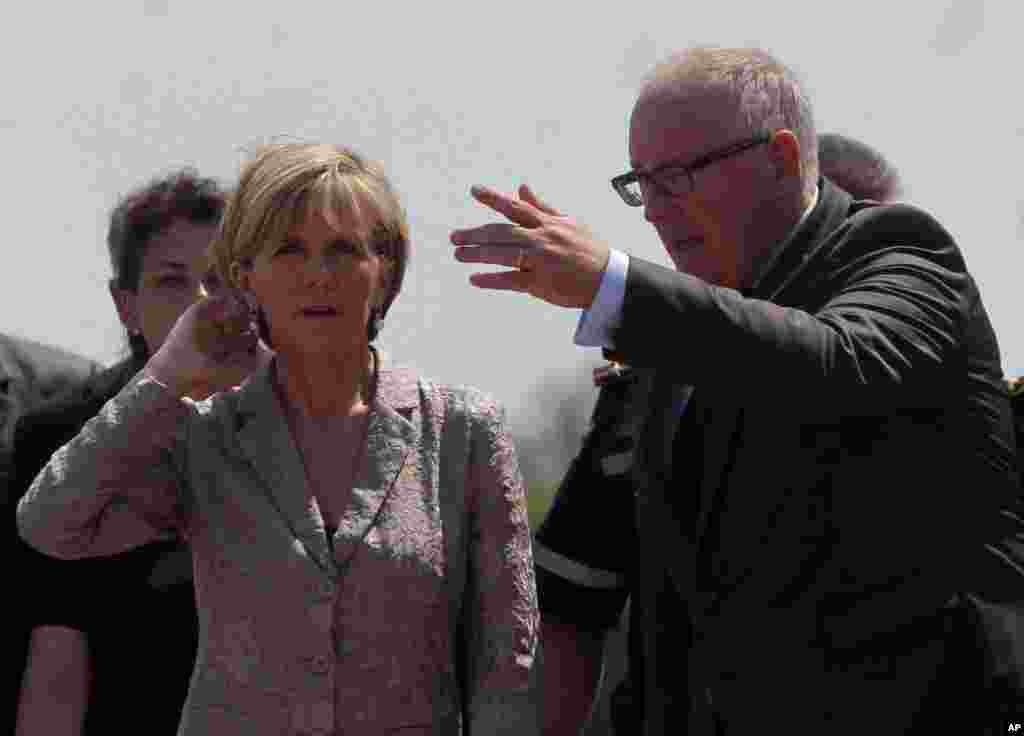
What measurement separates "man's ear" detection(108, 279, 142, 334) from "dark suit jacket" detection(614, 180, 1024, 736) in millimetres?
1923

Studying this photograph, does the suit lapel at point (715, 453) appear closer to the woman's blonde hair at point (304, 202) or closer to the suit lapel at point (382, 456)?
the suit lapel at point (382, 456)

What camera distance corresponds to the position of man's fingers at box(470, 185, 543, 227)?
327 cm

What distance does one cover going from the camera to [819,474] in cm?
374

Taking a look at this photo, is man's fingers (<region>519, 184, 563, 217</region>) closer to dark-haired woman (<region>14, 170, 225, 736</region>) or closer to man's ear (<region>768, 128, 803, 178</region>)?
man's ear (<region>768, 128, 803, 178</region>)

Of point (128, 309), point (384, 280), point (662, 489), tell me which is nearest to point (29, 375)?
point (128, 309)

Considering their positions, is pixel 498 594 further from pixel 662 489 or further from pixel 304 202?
pixel 304 202

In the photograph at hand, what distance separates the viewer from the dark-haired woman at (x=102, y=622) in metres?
4.71

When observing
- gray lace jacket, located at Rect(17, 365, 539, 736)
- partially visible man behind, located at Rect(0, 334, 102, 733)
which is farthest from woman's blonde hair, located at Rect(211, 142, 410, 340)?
partially visible man behind, located at Rect(0, 334, 102, 733)

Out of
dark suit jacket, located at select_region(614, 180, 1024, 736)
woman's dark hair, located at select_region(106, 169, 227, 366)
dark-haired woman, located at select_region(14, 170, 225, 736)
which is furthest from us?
woman's dark hair, located at select_region(106, 169, 227, 366)

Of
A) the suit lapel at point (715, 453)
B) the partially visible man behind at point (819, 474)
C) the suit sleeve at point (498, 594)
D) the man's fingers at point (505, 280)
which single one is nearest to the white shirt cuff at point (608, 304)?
the partially visible man behind at point (819, 474)

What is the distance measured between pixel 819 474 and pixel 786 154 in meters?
0.80

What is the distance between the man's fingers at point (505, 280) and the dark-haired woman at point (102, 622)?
1.71 m

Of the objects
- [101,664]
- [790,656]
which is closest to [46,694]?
[101,664]

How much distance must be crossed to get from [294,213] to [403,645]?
34.2 inches
